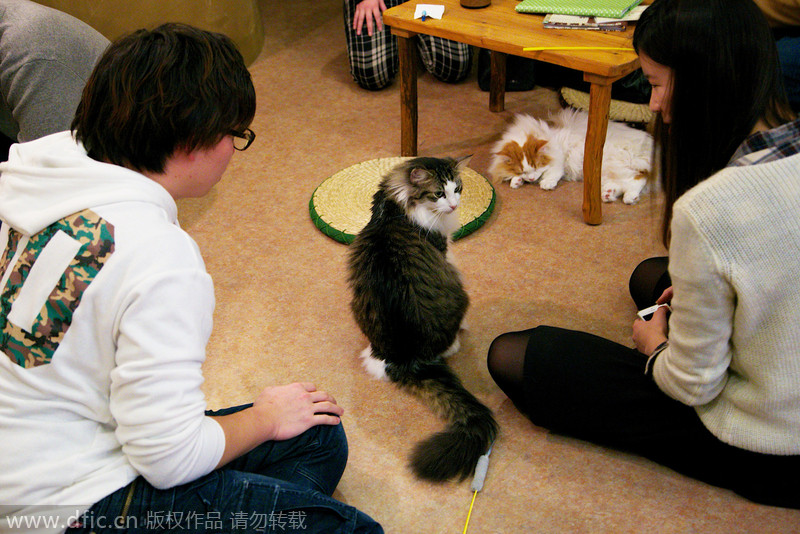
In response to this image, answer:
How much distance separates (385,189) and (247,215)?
0.85m

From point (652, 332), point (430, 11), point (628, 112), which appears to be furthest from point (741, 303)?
point (628, 112)

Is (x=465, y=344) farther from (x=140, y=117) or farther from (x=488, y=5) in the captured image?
(x=488, y=5)

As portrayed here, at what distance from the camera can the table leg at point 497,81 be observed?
2.76m

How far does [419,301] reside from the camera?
60.2 inches

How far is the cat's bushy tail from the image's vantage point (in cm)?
139

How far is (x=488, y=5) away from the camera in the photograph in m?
2.33

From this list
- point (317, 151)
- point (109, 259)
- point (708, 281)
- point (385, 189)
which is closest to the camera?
point (109, 259)

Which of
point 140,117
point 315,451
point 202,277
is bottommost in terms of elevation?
point 315,451

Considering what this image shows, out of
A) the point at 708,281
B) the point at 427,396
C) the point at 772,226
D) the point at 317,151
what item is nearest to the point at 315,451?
the point at 427,396

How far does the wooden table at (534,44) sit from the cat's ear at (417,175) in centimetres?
62

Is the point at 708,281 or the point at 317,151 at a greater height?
the point at 708,281

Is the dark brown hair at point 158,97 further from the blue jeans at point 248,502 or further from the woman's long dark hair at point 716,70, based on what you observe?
the woman's long dark hair at point 716,70

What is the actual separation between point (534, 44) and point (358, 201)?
778 mm

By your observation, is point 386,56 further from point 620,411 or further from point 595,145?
point 620,411
